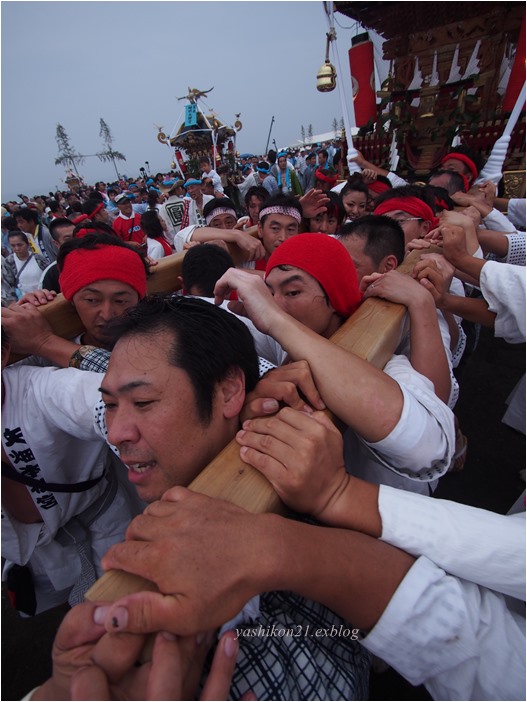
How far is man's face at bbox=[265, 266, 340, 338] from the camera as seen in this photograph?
168 centimetres

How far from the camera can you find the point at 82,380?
1469mm

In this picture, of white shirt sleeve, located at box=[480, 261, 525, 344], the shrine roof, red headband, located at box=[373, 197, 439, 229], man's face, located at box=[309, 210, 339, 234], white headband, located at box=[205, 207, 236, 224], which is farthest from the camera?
the shrine roof

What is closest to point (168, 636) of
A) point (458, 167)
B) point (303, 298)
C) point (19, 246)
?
point (303, 298)

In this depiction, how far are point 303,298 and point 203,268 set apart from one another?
0.86 meters

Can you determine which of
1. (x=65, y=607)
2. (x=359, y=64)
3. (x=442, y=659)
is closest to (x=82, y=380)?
(x=442, y=659)

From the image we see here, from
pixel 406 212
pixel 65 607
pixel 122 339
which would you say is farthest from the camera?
pixel 406 212

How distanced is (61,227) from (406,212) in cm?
438

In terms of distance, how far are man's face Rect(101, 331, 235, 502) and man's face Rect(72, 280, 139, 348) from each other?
95 cm

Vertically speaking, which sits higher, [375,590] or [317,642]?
[375,590]

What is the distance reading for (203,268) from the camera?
224 centimetres

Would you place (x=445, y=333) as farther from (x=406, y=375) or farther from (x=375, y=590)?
(x=375, y=590)

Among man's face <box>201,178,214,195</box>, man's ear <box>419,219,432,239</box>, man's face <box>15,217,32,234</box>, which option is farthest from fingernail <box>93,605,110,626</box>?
man's face <box>201,178,214,195</box>

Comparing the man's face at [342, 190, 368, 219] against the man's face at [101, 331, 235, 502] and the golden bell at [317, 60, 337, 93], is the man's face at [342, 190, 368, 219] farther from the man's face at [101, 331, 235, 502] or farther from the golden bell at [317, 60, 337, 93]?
the man's face at [101, 331, 235, 502]

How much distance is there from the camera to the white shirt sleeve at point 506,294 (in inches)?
61.8
